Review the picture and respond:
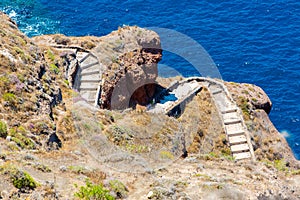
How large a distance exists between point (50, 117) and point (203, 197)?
12870mm

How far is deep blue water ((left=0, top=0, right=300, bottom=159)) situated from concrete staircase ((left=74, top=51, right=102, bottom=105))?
2253 cm

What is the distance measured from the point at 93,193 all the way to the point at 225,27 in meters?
57.9

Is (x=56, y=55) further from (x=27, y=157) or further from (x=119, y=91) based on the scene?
(x=27, y=157)

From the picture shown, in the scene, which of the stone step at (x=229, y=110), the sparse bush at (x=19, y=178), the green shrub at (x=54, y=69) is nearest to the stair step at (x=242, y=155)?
the stone step at (x=229, y=110)

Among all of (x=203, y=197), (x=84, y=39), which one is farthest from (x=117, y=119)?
(x=84, y=39)

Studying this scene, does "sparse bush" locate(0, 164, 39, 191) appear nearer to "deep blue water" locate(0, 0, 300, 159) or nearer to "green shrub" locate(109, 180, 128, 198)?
"green shrub" locate(109, 180, 128, 198)

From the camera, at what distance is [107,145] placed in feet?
110

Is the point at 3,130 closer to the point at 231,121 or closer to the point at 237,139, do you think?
the point at 237,139

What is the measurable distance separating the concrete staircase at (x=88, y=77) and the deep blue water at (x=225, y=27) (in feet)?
73.9

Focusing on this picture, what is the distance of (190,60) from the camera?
7225cm

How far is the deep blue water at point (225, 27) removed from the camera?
220 feet

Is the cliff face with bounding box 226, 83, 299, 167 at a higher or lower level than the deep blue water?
lower

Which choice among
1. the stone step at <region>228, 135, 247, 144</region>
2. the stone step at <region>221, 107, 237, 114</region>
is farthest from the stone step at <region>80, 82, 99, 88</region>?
the stone step at <region>228, 135, 247, 144</region>

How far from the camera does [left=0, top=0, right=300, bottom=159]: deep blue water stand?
67.2 meters
